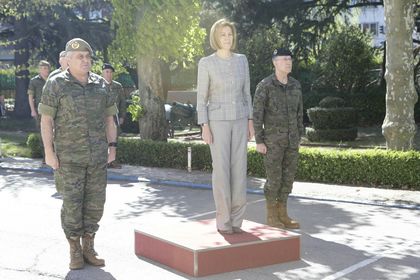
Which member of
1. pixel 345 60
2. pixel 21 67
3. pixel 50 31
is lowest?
pixel 21 67

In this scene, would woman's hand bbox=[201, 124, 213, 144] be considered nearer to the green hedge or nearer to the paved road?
the paved road

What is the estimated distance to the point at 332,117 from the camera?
67.3ft

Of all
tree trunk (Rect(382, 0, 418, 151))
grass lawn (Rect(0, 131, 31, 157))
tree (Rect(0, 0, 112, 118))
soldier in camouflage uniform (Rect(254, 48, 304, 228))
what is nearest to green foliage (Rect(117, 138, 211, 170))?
grass lawn (Rect(0, 131, 31, 157))

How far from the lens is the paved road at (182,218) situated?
601 centimetres

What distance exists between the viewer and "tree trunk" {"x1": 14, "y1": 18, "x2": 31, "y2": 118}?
91.0ft

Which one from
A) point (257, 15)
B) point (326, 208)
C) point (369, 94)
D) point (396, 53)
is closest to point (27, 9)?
point (257, 15)

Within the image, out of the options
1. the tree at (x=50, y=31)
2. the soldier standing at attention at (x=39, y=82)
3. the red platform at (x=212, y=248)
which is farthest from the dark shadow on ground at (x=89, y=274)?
the tree at (x=50, y=31)

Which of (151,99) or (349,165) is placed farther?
(151,99)

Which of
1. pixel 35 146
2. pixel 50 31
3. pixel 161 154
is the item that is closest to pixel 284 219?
pixel 161 154

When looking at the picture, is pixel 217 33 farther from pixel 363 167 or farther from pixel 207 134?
pixel 363 167

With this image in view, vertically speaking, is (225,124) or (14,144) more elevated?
(225,124)

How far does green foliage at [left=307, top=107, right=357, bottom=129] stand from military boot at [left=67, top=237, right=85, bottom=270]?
50.3ft

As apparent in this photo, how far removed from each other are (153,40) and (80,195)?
28.1 feet

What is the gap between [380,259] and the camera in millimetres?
6453
